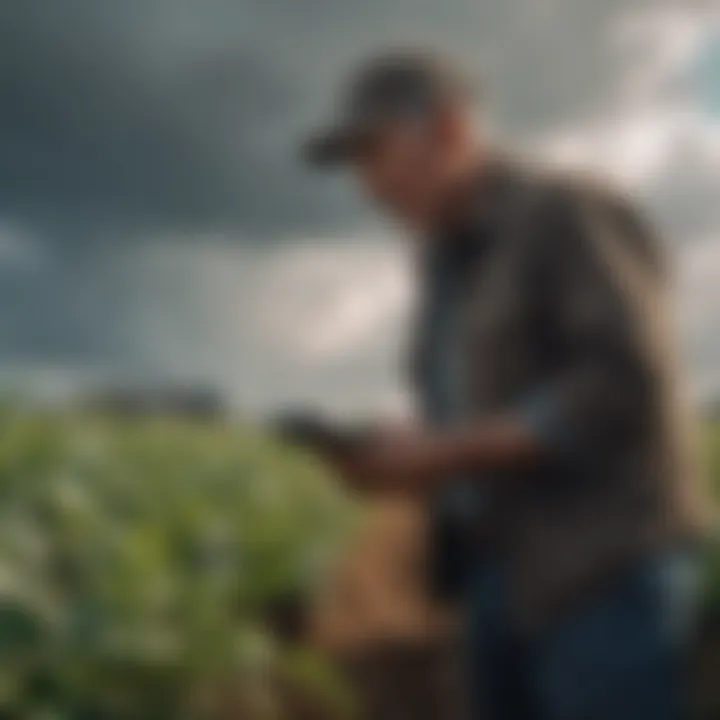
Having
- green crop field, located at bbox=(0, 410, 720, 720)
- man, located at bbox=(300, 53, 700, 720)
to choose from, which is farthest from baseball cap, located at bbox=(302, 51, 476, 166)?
green crop field, located at bbox=(0, 410, 720, 720)

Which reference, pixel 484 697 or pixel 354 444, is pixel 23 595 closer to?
pixel 484 697

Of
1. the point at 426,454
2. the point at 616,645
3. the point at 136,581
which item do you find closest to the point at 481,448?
the point at 426,454

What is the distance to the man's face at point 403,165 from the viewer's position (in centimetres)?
186

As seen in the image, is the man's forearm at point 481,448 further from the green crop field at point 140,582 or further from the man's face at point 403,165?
the green crop field at point 140,582

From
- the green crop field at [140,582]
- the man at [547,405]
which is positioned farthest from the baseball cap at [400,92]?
the green crop field at [140,582]

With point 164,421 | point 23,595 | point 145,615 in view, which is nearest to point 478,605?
point 23,595

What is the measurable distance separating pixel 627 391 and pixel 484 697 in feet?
1.67

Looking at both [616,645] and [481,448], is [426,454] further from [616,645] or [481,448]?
[616,645]

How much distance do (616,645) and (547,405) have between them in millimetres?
276

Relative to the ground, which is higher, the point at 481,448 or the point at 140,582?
the point at 140,582

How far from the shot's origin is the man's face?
1855mm

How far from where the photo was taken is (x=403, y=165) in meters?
1.86

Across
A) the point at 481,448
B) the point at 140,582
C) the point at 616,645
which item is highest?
the point at 140,582

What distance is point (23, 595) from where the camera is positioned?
2.75m
